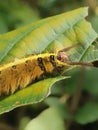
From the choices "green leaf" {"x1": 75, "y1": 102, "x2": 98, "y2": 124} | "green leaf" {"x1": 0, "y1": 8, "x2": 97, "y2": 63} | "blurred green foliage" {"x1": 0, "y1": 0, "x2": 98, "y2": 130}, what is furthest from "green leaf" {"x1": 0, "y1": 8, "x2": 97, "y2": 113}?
"green leaf" {"x1": 75, "y1": 102, "x2": 98, "y2": 124}

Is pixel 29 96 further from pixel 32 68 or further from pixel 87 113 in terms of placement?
pixel 87 113

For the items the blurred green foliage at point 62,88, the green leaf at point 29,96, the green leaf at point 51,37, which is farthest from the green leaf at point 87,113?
the green leaf at point 29,96

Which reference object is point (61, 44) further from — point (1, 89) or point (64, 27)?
point (1, 89)

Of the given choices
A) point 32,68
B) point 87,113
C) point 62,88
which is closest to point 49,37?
point 32,68

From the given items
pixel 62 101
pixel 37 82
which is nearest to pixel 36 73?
pixel 37 82

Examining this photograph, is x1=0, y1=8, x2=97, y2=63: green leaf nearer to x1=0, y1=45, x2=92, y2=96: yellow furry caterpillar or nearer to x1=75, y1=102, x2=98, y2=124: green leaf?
x1=0, y1=45, x2=92, y2=96: yellow furry caterpillar

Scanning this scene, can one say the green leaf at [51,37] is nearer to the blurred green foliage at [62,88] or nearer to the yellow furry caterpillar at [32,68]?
the yellow furry caterpillar at [32,68]
